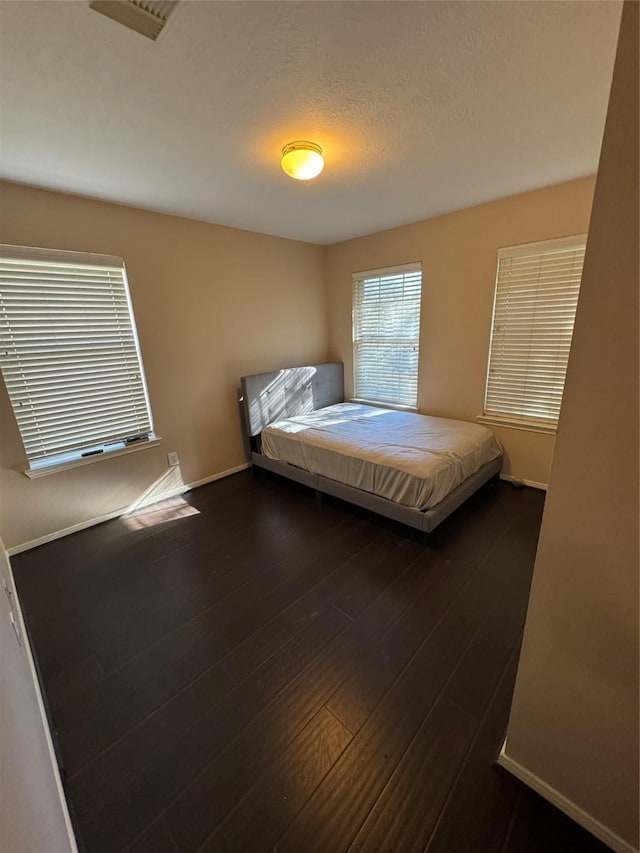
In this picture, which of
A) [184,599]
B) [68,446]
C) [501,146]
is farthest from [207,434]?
[501,146]

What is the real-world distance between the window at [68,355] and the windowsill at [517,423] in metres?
3.28

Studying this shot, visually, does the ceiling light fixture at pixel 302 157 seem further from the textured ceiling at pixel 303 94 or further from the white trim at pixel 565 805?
the white trim at pixel 565 805

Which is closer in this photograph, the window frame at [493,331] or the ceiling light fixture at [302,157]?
the ceiling light fixture at [302,157]

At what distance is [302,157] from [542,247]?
7.00ft

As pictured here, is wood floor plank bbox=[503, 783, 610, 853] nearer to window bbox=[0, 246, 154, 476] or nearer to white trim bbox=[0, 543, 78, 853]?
white trim bbox=[0, 543, 78, 853]

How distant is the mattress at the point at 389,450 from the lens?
240 centimetres

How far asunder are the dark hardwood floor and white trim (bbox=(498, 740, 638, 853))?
0.03 metres

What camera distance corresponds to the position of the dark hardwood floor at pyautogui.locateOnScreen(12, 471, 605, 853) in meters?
1.07

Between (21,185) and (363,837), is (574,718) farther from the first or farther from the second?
(21,185)

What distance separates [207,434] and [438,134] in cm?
297

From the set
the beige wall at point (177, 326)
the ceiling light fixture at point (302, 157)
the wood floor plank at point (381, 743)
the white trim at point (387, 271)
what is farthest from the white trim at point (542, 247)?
the wood floor plank at point (381, 743)

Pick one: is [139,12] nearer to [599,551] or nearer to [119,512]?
[599,551]

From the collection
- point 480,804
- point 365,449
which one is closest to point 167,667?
point 480,804

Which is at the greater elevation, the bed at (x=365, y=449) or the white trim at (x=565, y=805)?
the bed at (x=365, y=449)
